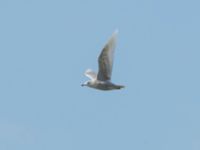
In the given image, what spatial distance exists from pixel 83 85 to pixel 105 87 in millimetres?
2087

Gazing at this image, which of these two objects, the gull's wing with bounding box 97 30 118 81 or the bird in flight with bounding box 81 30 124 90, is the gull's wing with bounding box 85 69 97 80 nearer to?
the bird in flight with bounding box 81 30 124 90

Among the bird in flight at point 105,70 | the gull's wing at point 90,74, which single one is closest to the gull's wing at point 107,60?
the bird in flight at point 105,70

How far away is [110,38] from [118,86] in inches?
132

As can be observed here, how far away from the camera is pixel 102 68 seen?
81.4m

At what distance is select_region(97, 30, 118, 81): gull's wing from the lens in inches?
3135

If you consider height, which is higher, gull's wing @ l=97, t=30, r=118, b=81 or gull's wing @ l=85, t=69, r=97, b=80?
gull's wing @ l=97, t=30, r=118, b=81

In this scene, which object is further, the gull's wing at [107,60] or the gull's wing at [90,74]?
the gull's wing at [90,74]

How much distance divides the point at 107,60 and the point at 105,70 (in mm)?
1377

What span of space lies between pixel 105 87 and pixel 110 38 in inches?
153

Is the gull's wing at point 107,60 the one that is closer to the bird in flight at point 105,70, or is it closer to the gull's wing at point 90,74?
the bird in flight at point 105,70

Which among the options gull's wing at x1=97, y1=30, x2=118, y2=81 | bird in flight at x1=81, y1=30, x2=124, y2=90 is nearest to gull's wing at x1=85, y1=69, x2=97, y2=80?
bird in flight at x1=81, y1=30, x2=124, y2=90

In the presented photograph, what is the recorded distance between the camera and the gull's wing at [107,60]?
79.6 m

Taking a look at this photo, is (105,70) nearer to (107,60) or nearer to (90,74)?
(107,60)

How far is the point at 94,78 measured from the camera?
84375 mm
